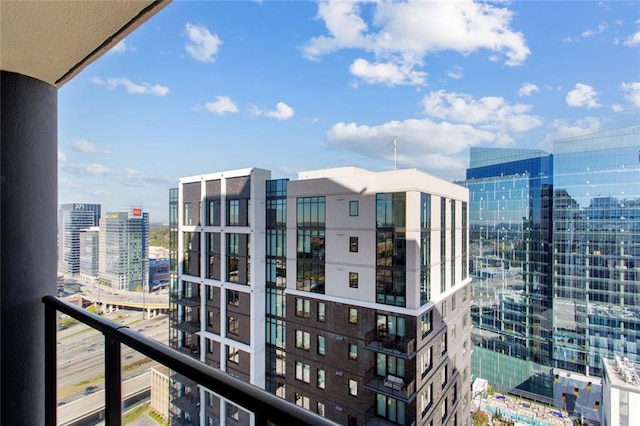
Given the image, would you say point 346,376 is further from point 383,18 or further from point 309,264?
point 383,18

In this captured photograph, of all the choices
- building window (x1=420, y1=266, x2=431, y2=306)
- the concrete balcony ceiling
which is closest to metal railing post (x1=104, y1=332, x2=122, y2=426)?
the concrete balcony ceiling

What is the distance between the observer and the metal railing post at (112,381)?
755 mm

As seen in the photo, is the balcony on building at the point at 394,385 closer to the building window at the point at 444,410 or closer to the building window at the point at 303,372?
the building window at the point at 303,372

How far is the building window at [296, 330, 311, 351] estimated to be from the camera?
862 centimetres

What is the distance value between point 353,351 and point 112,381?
772 centimetres

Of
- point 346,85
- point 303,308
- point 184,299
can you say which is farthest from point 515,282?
point 184,299

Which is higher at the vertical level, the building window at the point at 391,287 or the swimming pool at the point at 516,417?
the building window at the point at 391,287

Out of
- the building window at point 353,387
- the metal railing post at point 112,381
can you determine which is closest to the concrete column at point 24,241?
the metal railing post at point 112,381

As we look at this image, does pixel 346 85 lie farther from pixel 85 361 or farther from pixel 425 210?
pixel 85 361

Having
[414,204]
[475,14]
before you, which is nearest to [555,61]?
[475,14]

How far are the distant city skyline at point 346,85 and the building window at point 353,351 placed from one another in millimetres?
4753

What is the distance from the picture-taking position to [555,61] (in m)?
10.0

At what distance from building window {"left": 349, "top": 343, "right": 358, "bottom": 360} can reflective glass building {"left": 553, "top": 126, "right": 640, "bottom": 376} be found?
26.3ft

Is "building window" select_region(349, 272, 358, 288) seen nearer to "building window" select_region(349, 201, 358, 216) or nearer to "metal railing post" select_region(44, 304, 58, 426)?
"building window" select_region(349, 201, 358, 216)
